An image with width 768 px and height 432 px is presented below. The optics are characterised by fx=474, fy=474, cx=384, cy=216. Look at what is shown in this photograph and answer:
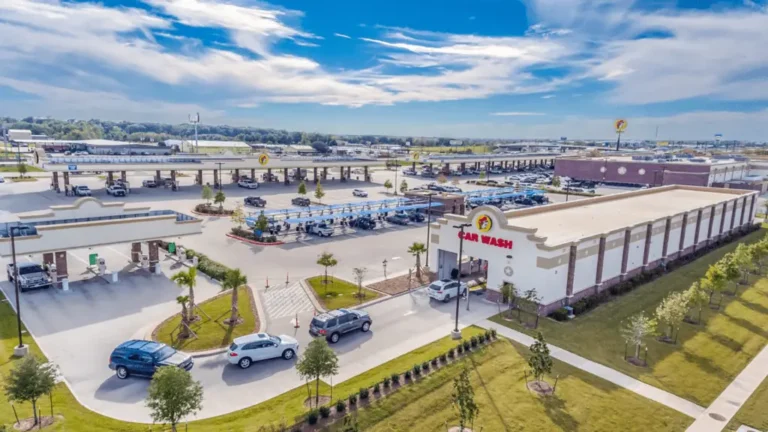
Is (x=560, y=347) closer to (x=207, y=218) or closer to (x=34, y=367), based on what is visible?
(x=34, y=367)

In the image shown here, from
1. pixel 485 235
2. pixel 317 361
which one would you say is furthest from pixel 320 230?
pixel 317 361

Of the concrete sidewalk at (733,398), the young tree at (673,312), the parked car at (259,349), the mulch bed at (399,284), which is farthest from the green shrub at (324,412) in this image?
the young tree at (673,312)

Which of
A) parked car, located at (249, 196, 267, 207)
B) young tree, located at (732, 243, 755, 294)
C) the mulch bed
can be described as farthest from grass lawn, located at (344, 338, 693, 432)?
parked car, located at (249, 196, 267, 207)

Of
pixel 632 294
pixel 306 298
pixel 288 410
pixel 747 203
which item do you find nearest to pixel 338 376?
pixel 288 410

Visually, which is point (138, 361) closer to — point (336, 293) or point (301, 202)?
point (336, 293)

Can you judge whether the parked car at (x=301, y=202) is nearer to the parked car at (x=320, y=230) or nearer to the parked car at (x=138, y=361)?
the parked car at (x=320, y=230)

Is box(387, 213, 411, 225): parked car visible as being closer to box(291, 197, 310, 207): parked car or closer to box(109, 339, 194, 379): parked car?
box(291, 197, 310, 207): parked car
